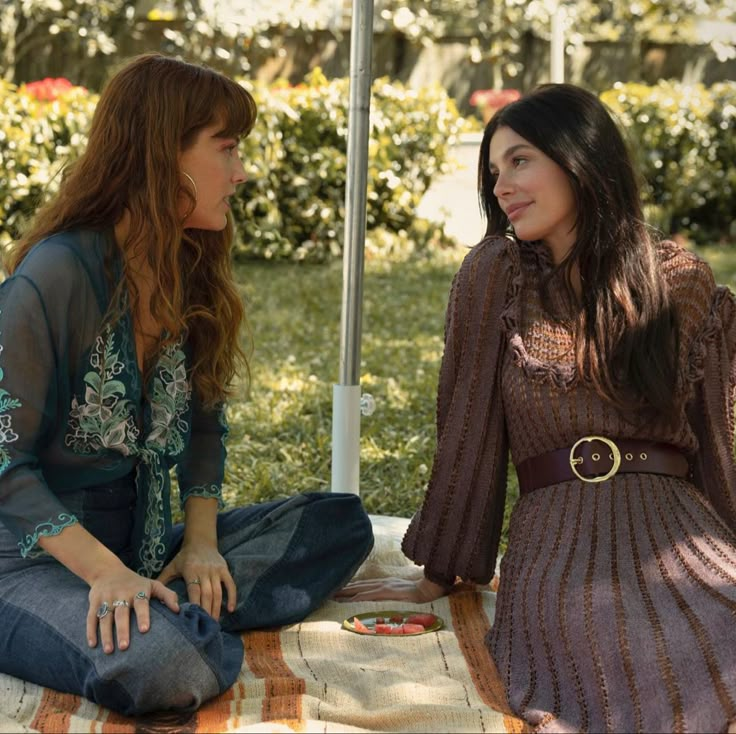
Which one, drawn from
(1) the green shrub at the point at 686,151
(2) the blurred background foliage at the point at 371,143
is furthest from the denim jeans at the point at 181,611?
(1) the green shrub at the point at 686,151

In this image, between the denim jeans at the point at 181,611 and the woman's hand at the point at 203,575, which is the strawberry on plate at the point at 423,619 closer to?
the denim jeans at the point at 181,611

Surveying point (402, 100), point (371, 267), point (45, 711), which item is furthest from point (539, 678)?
point (402, 100)

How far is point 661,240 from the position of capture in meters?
3.02

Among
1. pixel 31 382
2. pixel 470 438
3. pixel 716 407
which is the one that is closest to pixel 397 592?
pixel 470 438

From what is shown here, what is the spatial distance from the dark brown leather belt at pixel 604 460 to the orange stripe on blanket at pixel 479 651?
415 millimetres

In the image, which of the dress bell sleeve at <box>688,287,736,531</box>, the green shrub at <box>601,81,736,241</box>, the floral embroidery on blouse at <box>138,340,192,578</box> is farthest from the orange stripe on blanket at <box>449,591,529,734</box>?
the green shrub at <box>601,81,736,241</box>

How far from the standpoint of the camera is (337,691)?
2.52 metres

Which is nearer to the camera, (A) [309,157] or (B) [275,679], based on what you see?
(B) [275,679]

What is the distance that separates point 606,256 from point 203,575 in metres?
1.19

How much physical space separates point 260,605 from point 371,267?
6.03 metres

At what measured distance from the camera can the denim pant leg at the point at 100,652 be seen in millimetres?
2338

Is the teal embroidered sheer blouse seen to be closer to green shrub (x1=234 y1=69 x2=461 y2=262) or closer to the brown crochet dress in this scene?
the brown crochet dress

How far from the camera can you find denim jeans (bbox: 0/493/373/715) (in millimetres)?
2354

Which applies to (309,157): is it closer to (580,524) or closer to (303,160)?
(303,160)
